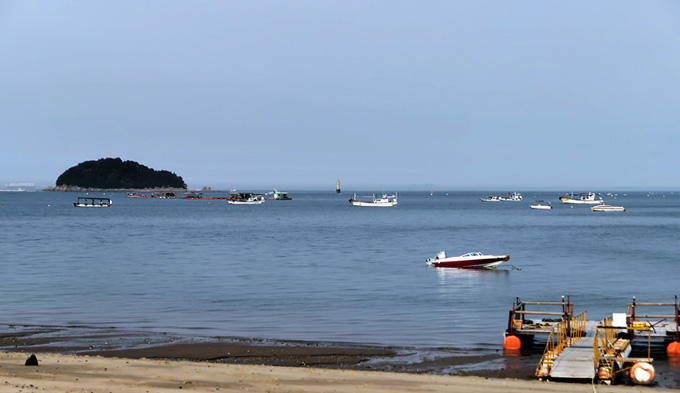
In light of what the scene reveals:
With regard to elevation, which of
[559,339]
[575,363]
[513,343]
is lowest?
[513,343]

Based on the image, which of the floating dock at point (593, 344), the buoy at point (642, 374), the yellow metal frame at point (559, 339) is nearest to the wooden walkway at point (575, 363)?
the floating dock at point (593, 344)

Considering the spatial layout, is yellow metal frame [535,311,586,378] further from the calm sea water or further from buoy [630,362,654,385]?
the calm sea water

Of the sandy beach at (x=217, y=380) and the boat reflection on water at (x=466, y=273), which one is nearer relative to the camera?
the sandy beach at (x=217, y=380)

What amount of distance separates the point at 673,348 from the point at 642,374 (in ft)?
25.7

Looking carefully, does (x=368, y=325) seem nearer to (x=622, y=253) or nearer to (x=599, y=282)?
(x=599, y=282)

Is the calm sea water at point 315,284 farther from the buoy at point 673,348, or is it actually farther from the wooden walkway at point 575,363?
the buoy at point 673,348

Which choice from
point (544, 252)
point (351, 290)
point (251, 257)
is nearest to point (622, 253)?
point (544, 252)

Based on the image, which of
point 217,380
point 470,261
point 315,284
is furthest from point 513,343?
point 470,261

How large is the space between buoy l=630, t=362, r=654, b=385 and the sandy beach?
79 cm

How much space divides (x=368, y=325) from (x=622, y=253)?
60.0 metres

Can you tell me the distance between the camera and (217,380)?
76.9 ft

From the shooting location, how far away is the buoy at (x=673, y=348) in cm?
3190

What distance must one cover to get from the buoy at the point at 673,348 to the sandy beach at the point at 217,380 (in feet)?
27.8

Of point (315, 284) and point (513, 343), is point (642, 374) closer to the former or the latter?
point (513, 343)
